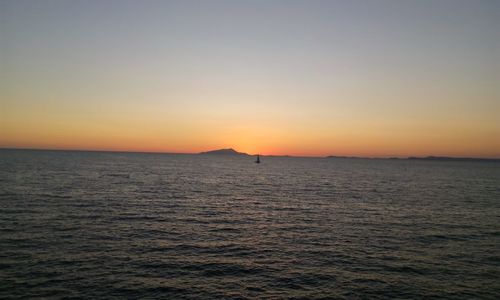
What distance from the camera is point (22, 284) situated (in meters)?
22.6

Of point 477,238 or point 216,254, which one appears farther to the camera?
point 477,238

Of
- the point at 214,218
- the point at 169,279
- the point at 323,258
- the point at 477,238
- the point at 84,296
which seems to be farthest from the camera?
the point at 214,218

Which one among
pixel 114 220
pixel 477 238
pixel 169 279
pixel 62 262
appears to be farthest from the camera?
pixel 114 220

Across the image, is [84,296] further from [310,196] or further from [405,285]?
[310,196]

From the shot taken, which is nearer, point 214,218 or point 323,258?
point 323,258

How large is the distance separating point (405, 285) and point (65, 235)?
30932mm

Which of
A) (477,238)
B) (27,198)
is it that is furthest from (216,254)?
(27,198)

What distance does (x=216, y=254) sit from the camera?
3075 centimetres

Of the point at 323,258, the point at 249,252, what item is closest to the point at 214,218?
the point at 249,252

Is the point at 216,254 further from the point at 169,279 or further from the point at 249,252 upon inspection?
the point at 169,279

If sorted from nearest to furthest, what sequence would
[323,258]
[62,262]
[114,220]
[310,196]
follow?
[62,262] → [323,258] → [114,220] → [310,196]

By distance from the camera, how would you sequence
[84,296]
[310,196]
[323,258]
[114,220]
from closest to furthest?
[84,296] < [323,258] < [114,220] < [310,196]

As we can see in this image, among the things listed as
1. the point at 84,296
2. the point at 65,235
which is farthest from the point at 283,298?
the point at 65,235

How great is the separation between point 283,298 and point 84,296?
12.3m
